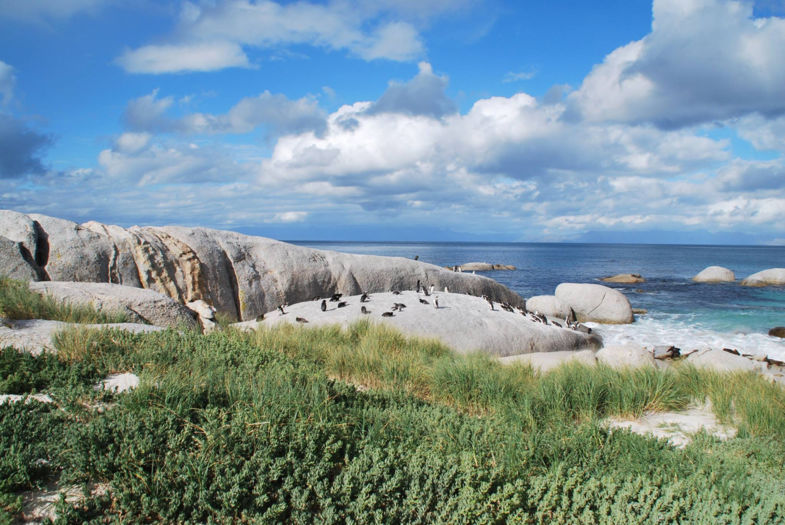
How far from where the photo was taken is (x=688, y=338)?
19062mm

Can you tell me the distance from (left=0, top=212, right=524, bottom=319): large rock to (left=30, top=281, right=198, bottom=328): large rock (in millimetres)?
1860

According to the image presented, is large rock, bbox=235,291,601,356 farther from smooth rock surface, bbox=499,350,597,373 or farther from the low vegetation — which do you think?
the low vegetation

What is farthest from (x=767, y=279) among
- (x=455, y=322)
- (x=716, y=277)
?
(x=455, y=322)

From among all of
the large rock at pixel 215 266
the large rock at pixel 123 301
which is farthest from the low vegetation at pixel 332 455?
the large rock at pixel 215 266

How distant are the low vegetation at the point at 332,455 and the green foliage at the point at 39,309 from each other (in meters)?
2.72

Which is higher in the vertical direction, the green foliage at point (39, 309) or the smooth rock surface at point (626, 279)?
the green foliage at point (39, 309)

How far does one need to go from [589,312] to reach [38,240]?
21.9 m

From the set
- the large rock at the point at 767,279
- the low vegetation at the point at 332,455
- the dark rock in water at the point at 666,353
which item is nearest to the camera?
the low vegetation at the point at 332,455

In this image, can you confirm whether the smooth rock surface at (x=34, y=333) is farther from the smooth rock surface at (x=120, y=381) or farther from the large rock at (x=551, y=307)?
the large rock at (x=551, y=307)

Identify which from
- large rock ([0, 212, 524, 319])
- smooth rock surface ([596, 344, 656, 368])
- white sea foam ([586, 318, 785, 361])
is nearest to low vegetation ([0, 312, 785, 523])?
smooth rock surface ([596, 344, 656, 368])

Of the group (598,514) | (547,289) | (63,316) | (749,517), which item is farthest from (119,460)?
(547,289)

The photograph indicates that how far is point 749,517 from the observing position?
3.60 metres

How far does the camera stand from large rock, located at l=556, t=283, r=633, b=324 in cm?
2266

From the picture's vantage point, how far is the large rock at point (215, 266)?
11000 millimetres
